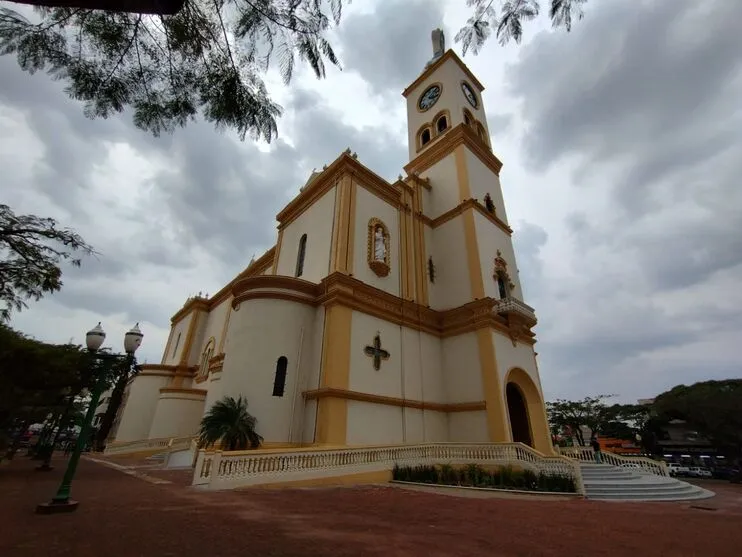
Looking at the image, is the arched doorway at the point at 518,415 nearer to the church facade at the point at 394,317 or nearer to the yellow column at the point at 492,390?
the church facade at the point at 394,317

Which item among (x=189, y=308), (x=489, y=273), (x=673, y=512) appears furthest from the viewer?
(x=189, y=308)

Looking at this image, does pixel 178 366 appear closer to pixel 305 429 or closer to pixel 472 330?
pixel 305 429

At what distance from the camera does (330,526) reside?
527 cm

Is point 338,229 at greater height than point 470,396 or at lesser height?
greater

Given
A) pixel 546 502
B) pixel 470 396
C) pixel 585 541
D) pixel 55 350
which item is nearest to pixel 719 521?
pixel 546 502

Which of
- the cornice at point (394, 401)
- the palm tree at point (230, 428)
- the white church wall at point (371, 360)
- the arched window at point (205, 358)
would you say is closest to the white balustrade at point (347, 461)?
the cornice at point (394, 401)

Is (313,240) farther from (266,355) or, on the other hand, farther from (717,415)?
(717,415)

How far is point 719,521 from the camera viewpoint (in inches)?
281

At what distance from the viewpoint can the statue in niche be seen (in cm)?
1658

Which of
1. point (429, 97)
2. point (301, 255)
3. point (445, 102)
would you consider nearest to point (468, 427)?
point (301, 255)

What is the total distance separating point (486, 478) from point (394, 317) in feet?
22.6

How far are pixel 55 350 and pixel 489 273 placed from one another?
17332 millimetres

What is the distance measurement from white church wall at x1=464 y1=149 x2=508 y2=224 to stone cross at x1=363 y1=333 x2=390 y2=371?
10313 mm

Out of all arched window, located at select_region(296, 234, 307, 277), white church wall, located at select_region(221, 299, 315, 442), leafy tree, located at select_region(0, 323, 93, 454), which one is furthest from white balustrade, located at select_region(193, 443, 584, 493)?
arched window, located at select_region(296, 234, 307, 277)
